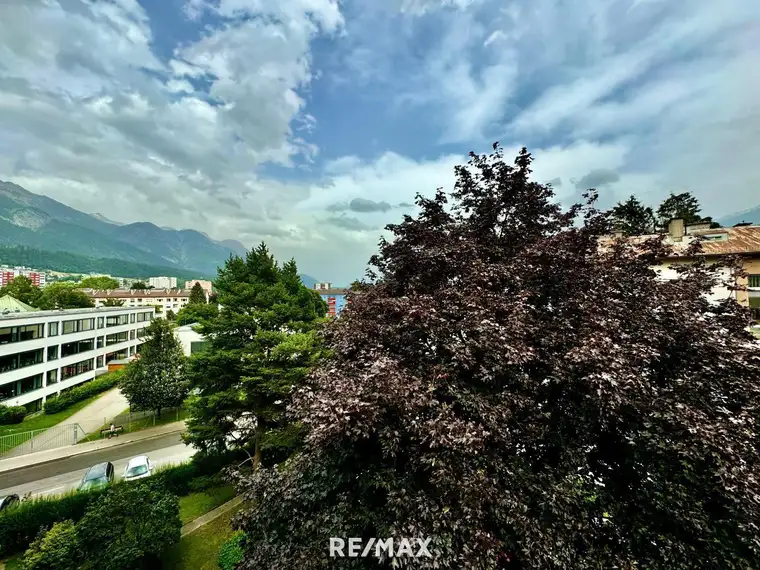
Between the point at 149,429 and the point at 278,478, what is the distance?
75.0 ft

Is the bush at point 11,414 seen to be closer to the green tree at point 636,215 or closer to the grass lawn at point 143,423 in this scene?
the grass lawn at point 143,423

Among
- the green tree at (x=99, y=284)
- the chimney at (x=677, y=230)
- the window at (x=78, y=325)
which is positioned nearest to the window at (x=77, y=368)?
the window at (x=78, y=325)

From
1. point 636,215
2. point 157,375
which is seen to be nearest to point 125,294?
point 157,375

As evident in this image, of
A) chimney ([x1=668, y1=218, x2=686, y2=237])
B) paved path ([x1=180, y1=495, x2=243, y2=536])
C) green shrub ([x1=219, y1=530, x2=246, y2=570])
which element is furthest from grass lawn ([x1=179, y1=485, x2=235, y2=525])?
chimney ([x1=668, y1=218, x2=686, y2=237])

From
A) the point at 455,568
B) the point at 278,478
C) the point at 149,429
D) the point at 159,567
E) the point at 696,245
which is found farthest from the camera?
the point at 149,429

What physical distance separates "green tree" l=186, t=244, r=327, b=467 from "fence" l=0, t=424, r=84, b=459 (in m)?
13.2

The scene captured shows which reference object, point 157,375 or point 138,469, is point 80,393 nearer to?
point 157,375

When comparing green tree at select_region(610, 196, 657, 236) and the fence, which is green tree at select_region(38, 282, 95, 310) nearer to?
the fence

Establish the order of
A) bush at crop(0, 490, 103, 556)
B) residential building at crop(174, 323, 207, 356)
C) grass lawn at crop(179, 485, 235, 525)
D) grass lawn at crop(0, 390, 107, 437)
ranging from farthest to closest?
residential building at crop(174, 323, 207, 356), grass lawn at crop(0, 390, 107, 437), grass lawn at crop(179, 485, 235, 525), bush at crop(0, 490, 103, 556)

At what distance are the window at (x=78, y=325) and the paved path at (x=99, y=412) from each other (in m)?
6.65

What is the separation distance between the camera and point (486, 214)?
8266 mm

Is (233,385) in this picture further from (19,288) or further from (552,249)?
(19,288)

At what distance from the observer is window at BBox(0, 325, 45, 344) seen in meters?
23.4

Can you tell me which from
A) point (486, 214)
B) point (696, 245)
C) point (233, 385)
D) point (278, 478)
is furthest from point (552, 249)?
point (233, 385)
